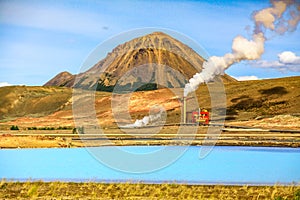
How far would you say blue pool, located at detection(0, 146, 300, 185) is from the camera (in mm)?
31188

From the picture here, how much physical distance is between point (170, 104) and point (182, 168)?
101 metres

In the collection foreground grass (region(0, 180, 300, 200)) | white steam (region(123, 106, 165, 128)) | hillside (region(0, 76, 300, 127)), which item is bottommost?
foreground grass (region(0, 180, 300, 200))

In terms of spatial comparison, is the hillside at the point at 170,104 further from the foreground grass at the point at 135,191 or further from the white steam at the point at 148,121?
the foreground grass at the point at 135,191

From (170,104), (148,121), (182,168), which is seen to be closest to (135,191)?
(182,168)

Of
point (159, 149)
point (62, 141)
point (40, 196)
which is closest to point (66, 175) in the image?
point (40, 196)

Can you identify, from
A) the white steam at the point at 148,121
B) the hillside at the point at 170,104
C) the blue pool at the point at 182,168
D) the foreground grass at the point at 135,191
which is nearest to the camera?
the foreground grass at the point at 135,191

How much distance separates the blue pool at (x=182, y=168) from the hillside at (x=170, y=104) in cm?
6788

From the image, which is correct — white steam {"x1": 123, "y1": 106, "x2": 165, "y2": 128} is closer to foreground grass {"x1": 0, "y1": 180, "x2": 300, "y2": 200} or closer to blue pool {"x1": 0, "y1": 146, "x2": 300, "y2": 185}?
blue pool {"x1": 0, "y1": 146, "x2": 300, "y2": 185}

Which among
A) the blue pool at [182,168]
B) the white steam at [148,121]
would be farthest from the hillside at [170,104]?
the blue pool at [182,168]

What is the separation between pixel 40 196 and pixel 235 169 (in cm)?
1598

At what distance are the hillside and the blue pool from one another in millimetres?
67882

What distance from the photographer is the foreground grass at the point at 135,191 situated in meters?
23.6

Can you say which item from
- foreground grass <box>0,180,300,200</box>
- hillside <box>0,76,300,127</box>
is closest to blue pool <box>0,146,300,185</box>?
foreground grass <box>0,180,300,200</box>

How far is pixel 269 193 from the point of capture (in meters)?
24.8
